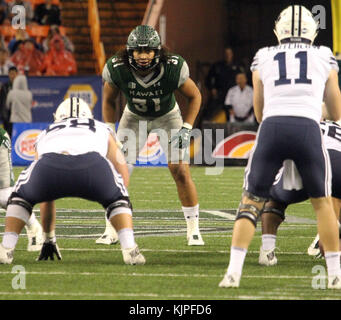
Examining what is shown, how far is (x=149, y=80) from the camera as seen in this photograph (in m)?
9.29

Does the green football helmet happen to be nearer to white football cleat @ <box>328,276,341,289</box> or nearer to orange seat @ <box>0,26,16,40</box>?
white football cleat @ <box>328,276,341,289</box>

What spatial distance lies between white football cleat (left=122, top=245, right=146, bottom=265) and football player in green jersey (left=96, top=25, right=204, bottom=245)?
141 cm

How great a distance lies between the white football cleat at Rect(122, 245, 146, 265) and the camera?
25.5 ft

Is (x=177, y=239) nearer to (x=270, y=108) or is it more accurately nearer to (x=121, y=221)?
(x=121, y=221)

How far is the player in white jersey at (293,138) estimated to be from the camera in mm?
6703

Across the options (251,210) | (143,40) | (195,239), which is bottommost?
(251,210)

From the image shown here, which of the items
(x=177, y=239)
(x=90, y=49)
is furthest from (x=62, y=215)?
(x=90, y=49)

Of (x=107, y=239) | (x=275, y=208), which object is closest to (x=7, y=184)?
(x=107, y=239)

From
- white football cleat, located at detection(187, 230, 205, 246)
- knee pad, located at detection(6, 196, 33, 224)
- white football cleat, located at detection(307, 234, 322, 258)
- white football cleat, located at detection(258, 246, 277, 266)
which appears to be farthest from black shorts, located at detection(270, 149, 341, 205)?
knee pad, located at detection(6, 196, 33, 224)

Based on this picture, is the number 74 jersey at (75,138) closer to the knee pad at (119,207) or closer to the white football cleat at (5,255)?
the knee pad at (119,207)

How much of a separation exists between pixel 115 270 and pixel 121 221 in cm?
35

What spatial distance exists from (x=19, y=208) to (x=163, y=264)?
45.9 inches

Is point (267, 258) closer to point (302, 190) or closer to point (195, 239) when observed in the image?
point (302, 190)

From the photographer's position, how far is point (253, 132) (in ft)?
63.8
